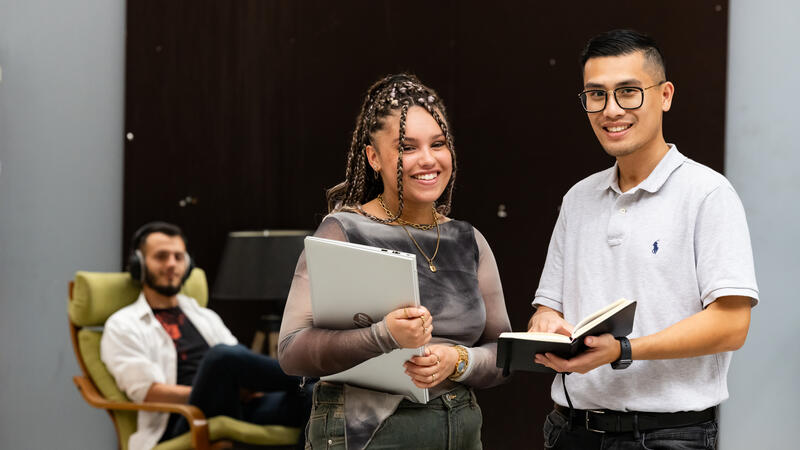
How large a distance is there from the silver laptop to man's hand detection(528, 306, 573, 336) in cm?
29

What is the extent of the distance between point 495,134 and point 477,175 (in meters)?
0.20

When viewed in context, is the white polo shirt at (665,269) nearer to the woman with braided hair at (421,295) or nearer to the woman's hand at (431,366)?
the woman with braided hair at (421,295)

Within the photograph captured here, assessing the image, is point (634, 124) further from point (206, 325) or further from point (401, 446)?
point (206, 325)

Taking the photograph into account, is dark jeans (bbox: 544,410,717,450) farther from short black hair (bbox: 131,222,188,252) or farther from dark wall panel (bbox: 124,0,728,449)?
short black hair (bbox: 131,222,188,252)

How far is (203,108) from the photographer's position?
4297 mm

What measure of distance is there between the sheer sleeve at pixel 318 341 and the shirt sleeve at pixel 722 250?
0.57 metres

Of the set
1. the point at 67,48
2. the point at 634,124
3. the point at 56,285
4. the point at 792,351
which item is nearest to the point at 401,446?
the point at 634,124

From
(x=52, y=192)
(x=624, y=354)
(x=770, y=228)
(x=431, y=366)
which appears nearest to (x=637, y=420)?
(x=624, y=354)

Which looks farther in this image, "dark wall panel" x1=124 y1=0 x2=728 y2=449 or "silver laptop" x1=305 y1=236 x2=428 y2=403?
"dark wall panel" x1=124 y1=0 x2=728 y2=449

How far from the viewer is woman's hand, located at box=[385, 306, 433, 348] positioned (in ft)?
4.56

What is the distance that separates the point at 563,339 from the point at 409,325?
0.88 ft

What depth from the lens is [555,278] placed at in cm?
179

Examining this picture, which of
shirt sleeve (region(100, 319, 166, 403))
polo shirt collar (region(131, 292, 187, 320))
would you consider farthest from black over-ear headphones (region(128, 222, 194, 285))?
shirt sleeve (region(100, 319, 166, 403))

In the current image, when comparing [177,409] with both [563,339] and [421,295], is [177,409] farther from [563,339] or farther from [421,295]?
[563,339]
